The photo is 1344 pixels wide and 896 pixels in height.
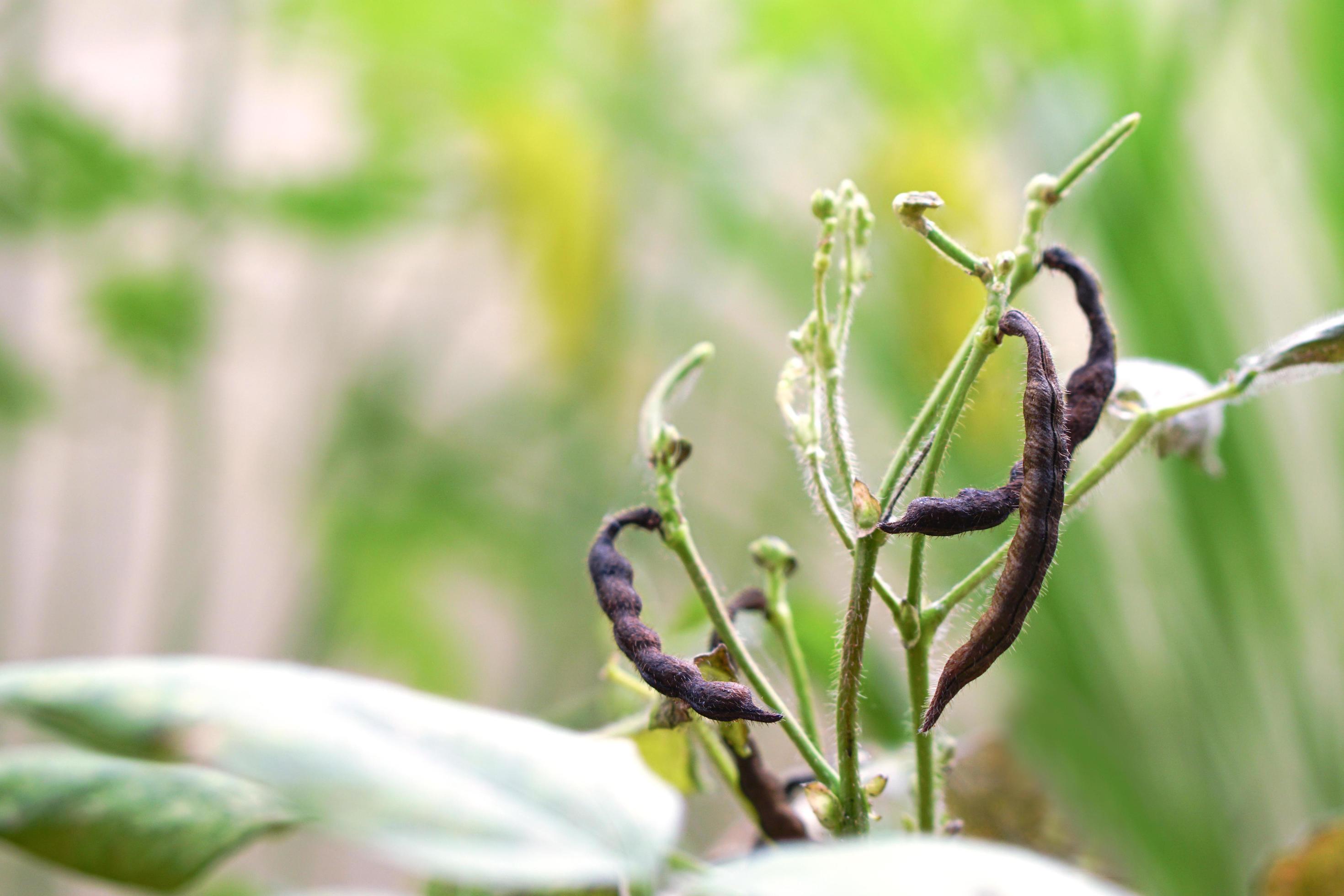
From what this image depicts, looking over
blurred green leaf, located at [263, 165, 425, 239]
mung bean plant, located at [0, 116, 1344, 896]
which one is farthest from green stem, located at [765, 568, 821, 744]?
blurred green leaf, located at [263, 165, 425, 239]

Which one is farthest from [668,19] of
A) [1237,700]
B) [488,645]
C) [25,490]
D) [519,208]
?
[25,490]

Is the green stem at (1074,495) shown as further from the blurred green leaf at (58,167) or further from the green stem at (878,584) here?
the blurred green leaf at (58,167)

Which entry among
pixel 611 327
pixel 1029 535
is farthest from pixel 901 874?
pixel 611 327

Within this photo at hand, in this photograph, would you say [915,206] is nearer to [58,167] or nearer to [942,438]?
[942,438]

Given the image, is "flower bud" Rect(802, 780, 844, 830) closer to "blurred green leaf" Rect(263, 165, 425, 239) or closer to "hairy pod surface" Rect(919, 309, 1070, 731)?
"hairy pod surface" Rect(919, 309, 1070, 731)

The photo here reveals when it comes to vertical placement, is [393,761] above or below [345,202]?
below
